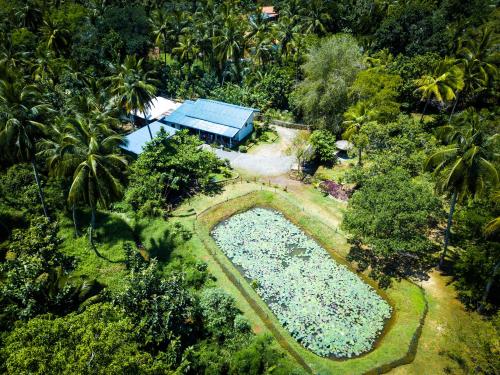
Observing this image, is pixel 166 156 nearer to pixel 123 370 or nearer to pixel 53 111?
pixel 53 111

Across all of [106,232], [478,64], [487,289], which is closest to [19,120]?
[106,232]

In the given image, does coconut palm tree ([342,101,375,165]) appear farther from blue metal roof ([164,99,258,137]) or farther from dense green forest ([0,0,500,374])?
blue metal roof ([164,99,258,137])

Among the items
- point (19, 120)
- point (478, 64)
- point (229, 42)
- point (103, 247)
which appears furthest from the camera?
point (229, 42)

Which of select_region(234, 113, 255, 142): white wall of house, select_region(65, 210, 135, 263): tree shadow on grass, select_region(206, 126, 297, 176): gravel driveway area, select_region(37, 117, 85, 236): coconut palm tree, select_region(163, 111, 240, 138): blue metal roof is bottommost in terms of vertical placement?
select_region(65, 210, 135, 263): tree shadow on grass

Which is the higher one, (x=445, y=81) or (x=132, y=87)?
(x=445, y=81)

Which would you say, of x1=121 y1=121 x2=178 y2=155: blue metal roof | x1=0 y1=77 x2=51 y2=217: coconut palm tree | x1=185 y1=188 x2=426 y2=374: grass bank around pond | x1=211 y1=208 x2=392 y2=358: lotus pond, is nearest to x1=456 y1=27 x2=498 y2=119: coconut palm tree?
x1=185 y1=188 x2=426 y2=374: grass bank around pond

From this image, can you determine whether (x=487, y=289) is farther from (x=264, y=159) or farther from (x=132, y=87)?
(x=132, y=87)
